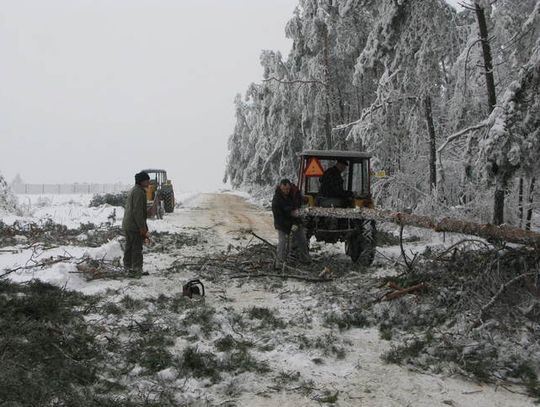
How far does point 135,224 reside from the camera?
9336 millimetres

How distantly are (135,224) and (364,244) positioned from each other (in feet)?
15.1

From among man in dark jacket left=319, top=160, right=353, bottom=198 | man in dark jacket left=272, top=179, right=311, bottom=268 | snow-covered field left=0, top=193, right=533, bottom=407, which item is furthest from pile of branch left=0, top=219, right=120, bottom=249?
man in dark jacket left=319, top=160, right=353, bottom=198

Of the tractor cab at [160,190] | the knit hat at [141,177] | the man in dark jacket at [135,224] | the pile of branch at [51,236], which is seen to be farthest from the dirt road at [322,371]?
the tractor cab at [160,190]

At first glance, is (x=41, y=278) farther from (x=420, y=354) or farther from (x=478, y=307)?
(x=478, y=307)

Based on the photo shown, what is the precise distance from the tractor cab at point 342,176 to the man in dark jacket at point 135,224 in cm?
352

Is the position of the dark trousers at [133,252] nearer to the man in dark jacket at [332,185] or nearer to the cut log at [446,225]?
the cut log at [446,225]

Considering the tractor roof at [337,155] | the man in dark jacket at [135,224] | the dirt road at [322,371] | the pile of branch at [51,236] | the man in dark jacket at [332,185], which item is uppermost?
the tractor roof at [337,155]

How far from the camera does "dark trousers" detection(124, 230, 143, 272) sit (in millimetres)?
9383

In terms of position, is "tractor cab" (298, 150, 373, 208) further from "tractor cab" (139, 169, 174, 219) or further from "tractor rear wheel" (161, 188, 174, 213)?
"tractor rear wheel" (161, 188, 174, 213)

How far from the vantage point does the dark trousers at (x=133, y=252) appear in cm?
938

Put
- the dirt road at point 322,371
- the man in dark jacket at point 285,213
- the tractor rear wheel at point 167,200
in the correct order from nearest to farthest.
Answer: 1. the dirt road at point 322,371
2. the man in dark jacket at point 285,213
3. the tractor rear wheel at point 167,200

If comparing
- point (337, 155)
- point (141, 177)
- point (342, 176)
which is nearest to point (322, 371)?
point (141, 177)

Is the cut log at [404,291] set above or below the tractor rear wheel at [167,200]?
below

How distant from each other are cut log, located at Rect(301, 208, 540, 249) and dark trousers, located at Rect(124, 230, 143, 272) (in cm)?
326
